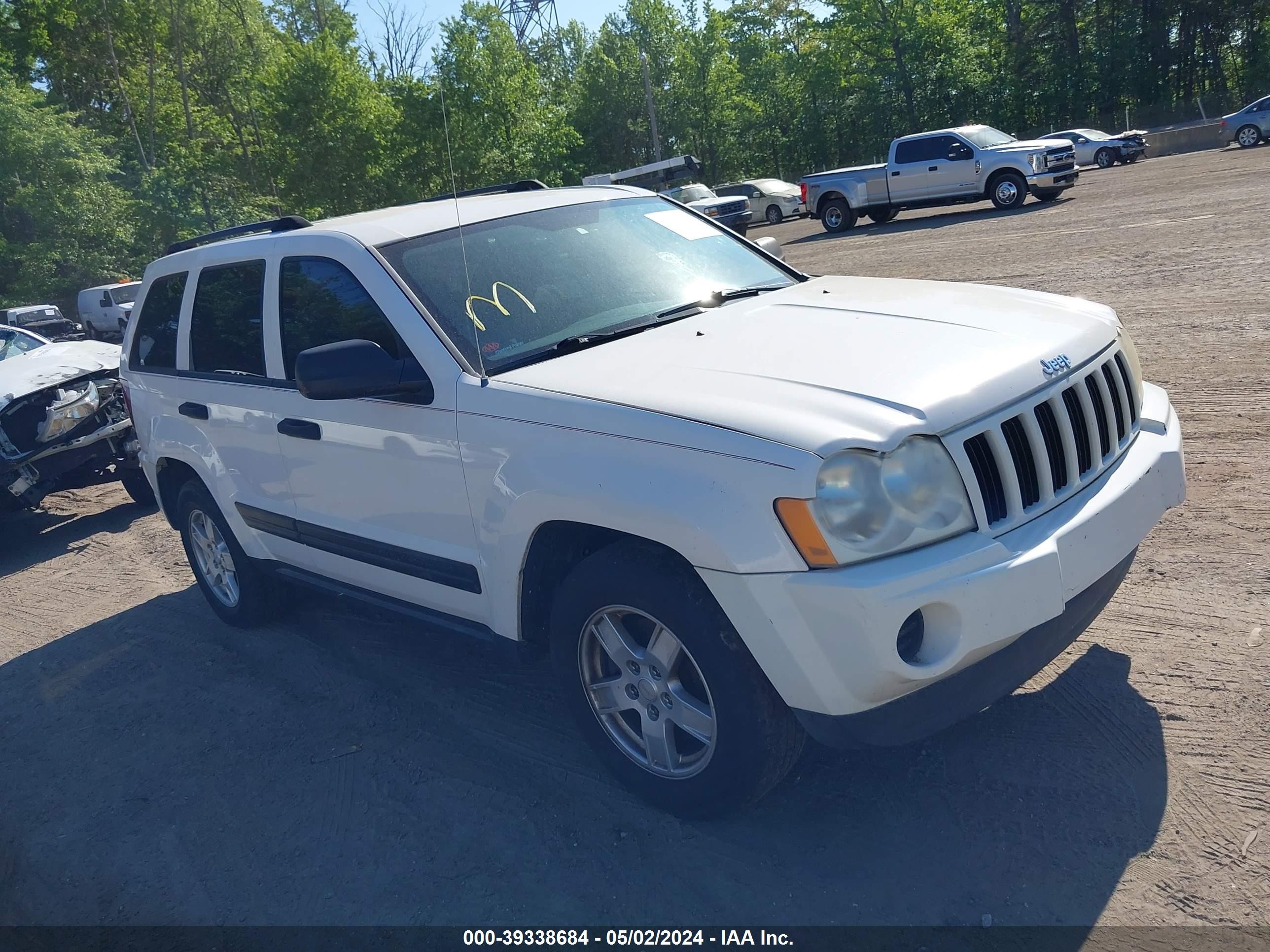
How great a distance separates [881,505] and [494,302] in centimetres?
178

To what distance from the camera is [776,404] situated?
2.91 metres

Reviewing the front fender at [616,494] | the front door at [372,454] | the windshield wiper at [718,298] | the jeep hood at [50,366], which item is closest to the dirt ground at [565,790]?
the front door at [372,454]

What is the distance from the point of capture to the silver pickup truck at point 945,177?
21.5 m

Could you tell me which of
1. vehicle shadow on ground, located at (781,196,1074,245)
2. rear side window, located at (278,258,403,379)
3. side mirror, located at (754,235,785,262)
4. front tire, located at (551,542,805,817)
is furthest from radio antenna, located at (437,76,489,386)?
vehicle shadow on ground, located at (781,196,1074,245)

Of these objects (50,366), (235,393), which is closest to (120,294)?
(50,366)

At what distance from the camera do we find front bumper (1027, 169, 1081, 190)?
21.3 metres

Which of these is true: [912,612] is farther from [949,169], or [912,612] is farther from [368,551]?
[949,169]

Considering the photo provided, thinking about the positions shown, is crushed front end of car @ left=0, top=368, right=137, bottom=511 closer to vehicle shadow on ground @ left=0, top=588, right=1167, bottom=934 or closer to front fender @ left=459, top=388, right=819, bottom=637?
vehicle shadow on ground @ left=0, top=588, right=1167, bottom=934

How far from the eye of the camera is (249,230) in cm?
526

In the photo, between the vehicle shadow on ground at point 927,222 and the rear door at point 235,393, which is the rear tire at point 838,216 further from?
the rear door at point 235,393

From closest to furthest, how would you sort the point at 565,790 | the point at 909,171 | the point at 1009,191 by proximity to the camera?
1. the point at 565,790
2. the point at 1009,191
3. the point at 909,171

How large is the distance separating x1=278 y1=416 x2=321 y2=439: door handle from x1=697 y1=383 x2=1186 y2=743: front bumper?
2.06 m

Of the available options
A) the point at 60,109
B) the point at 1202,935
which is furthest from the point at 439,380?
the point at 60,109

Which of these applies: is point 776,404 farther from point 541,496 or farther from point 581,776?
point 581,776
